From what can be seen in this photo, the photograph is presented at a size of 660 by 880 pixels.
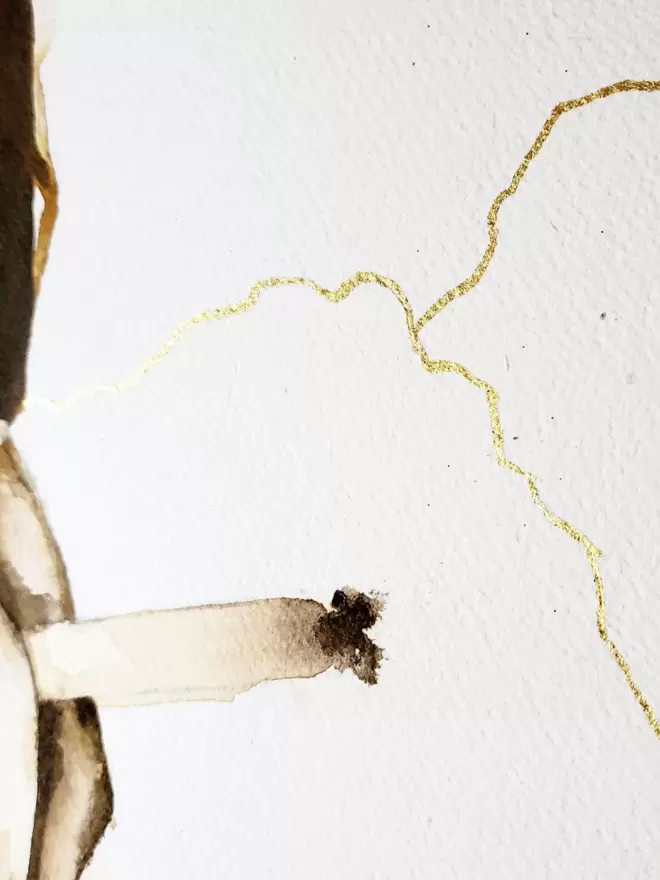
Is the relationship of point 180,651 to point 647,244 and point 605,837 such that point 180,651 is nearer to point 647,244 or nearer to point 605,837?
point 605,837

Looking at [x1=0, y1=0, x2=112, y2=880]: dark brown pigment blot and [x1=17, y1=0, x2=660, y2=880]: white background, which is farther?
[x1=0, y1=0, x2=112, y2=880]: dark brown pigment blot

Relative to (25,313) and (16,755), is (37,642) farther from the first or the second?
(25,313)

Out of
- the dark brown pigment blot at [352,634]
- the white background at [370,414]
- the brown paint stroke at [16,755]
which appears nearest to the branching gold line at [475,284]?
the white background at [370,414]

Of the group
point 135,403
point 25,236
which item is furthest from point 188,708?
point 25,236

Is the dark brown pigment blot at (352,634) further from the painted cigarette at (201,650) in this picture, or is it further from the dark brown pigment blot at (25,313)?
the dark brown pigment blot at (25,313)

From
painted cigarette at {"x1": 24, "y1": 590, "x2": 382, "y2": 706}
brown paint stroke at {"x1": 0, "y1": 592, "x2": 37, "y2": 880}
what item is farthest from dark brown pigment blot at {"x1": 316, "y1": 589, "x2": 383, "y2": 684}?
brown paint stroke at {"x1": 0, "y1": 592, "x2": 37, "y2": 880}

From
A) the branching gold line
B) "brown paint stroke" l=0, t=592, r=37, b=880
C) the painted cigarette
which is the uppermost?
the branching gold line

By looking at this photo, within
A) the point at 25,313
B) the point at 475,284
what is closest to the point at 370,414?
the point at 475,284

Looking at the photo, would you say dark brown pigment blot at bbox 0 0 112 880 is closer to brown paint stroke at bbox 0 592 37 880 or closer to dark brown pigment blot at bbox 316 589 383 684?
brown paint stroke at bbox 0 592 37 880
